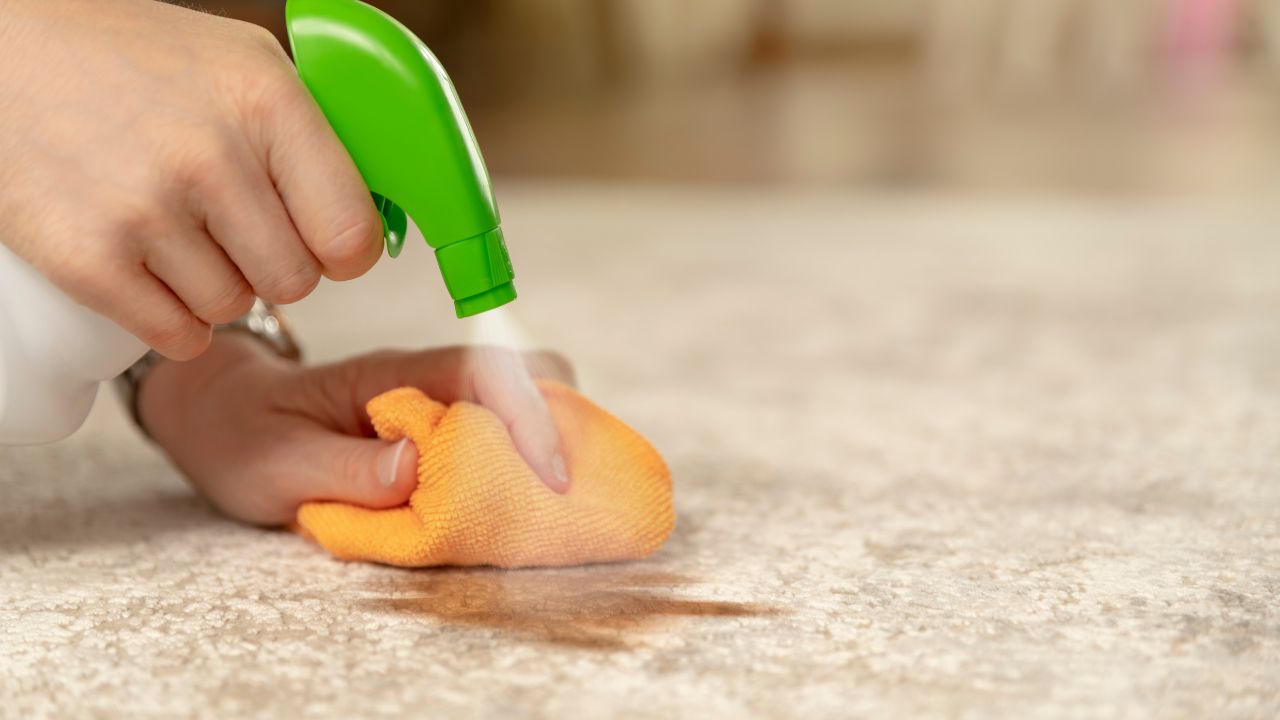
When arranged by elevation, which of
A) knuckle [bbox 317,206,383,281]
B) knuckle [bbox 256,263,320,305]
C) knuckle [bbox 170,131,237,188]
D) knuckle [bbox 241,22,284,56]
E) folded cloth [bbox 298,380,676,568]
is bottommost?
folded cloth [bbox 298,380,676,568]

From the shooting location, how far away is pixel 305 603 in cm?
50

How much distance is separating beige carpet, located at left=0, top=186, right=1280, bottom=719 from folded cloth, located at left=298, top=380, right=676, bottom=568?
0.05ft

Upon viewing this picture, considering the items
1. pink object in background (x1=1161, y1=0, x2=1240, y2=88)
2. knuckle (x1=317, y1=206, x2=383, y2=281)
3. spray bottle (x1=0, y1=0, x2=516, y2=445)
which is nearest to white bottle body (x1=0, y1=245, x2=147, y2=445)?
spray bottle (x1=0, y1=0, x2=516, y2=445)

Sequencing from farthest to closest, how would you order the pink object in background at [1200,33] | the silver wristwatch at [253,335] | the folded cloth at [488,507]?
1. the pink object in background at [1200,33]
2. the silver wristwatch at [253,335]
3. the folded cloth at [488,507]

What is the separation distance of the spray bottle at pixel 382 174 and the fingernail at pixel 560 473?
0.09 m

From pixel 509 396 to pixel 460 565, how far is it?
3.1 inches

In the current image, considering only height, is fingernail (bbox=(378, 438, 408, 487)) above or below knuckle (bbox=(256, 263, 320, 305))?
below

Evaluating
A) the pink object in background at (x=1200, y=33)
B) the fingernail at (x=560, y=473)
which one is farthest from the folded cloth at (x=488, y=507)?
the pink object in background at (x=1200, y=33)

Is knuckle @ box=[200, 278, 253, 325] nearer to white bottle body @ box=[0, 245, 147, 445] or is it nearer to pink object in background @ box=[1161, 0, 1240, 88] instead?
white bottle body @ box=[0, 245, 147, 445]

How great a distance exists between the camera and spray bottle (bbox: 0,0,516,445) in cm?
48

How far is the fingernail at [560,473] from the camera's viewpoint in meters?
0.55

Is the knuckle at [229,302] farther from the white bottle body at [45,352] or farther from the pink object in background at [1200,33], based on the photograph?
the pink object in background at [1200,33]

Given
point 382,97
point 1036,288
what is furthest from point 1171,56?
point 382,97

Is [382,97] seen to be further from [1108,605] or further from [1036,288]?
[1036,288]
